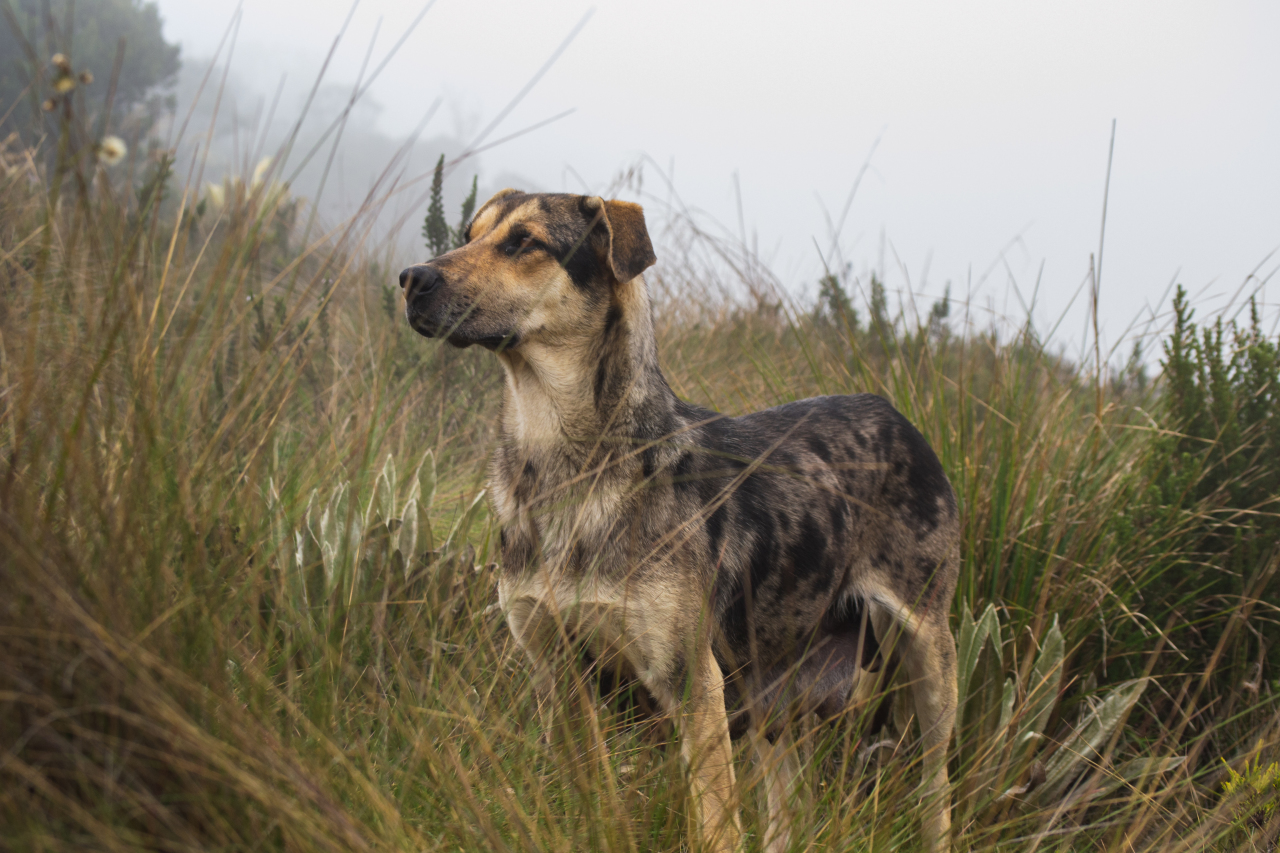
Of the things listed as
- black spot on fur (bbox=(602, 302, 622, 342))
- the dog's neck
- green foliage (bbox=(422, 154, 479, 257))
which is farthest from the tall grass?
green foliage (bbox=(422, 154, 479, 257))

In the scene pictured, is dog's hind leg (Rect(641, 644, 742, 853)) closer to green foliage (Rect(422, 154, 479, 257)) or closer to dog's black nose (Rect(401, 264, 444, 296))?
dog's black nose (Rect(401, 264, 444, 296))

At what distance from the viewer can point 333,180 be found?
78.9 m

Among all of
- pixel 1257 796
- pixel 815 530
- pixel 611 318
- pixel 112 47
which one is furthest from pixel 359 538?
pixel 112 47

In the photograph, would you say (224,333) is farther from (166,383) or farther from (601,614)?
(601,614)

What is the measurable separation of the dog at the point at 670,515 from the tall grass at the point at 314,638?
16 centimetres

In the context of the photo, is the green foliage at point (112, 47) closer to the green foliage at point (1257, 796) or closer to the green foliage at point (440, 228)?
the green foliage at point (440, 228)

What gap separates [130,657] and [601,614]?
1.39m

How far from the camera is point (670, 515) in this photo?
2803 mm

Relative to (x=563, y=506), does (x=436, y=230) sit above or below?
above

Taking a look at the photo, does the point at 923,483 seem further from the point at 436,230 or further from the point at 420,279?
the point at 436,230

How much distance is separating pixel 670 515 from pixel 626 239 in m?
0.91

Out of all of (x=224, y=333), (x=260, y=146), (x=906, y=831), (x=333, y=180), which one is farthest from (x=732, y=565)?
(x=333, y=180)

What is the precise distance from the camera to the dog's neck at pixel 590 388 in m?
2.92

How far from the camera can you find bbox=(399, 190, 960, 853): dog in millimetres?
2613
